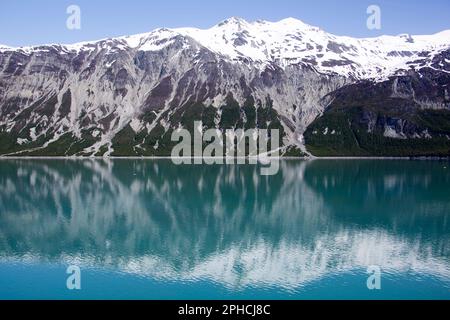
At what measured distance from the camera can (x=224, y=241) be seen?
66.8 m

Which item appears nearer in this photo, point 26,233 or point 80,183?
point 26,233

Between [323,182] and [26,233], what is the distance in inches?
3786

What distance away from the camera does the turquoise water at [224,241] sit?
1826 inches

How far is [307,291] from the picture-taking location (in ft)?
148

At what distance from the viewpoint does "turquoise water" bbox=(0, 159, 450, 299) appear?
46.4 m

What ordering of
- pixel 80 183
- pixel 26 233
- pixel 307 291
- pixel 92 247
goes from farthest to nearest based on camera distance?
pixel 80 183 < pixel 26 233 < pixel 92 247 < pixel 307 291

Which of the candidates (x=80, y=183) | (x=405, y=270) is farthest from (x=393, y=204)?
(x=80, y=183)

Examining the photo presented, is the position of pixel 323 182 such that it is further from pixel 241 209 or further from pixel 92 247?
pixel 92 247

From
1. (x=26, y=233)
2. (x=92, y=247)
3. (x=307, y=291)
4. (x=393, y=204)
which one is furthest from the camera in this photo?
(x=393, y=204)
